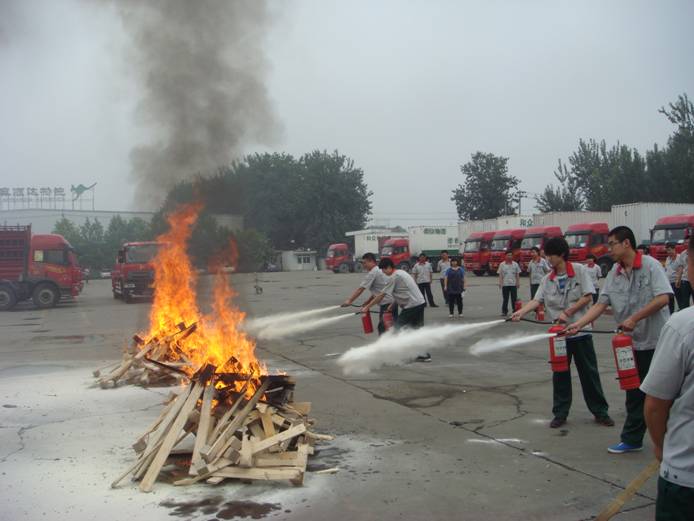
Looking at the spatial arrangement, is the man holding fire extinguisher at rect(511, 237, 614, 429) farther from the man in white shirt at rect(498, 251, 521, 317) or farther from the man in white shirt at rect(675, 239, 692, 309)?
the man in white shirt at rect(498, 251, 521, 317)

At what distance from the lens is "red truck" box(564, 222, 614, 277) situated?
29.9 meters

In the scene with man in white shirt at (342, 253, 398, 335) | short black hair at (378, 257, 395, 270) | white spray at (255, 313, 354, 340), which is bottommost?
white spray at (255, 313, 354, 340)

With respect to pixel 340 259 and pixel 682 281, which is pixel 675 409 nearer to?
pixel 682 281

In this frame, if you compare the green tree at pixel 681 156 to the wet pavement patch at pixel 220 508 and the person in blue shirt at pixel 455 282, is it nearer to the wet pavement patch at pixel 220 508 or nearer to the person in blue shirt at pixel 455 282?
the person in blue shirt at pixel 455 282

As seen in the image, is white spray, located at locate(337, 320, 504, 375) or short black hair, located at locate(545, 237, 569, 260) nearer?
short black hair, located at locate(545, 237, 569, 260)

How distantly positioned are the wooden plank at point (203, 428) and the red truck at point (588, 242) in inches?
1086

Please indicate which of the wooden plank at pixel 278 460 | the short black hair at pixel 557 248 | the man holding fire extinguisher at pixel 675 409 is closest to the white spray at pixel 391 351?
the short black hair at pixel 557 248

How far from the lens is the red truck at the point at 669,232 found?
2473 centimetres

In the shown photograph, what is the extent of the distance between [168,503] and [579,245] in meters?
29.6

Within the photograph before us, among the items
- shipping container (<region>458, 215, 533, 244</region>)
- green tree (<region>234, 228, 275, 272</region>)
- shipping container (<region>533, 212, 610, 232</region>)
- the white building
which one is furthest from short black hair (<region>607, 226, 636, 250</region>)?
the white building

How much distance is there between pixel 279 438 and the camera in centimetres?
468

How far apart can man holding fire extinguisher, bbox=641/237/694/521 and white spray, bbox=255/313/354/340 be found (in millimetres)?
10336

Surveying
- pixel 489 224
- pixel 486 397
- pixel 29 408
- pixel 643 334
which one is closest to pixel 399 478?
pixel 643 334

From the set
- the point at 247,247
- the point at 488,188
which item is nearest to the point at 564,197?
the point at 488,188
